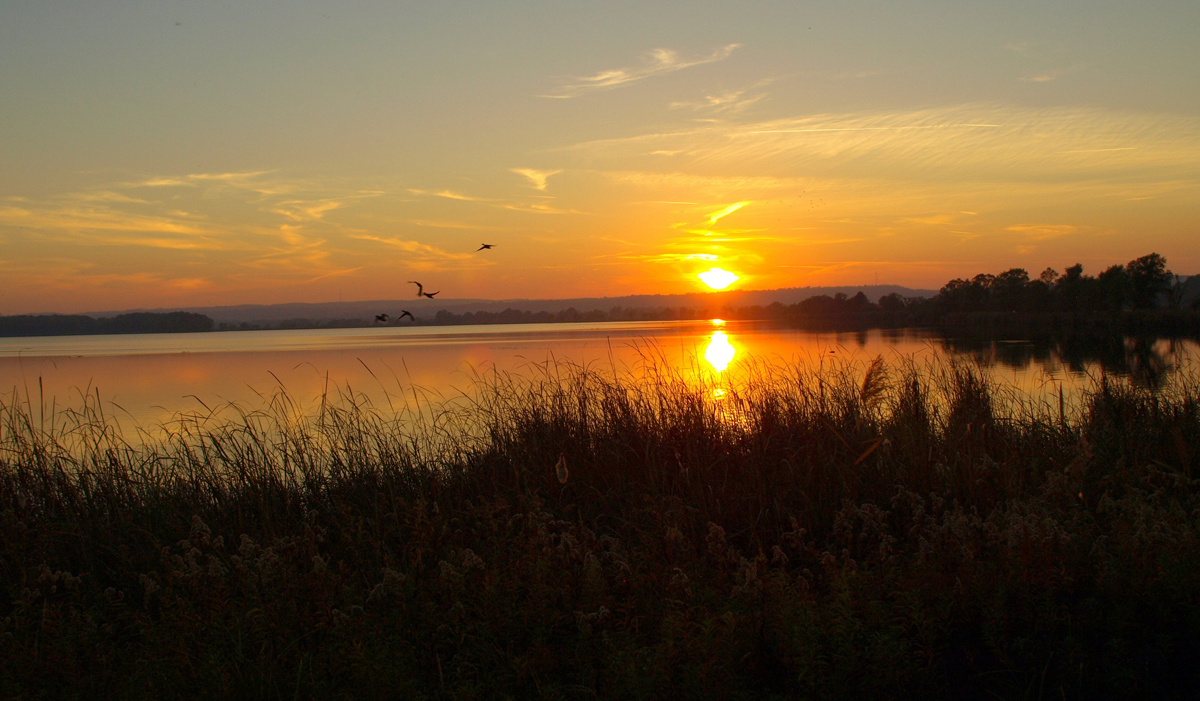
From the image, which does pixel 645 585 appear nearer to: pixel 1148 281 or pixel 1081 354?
pixel 1081 354

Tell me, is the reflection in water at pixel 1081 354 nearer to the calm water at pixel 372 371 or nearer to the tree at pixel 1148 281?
the calm water at pixel 372 371

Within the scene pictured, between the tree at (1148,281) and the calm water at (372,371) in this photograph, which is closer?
the calm water at (372,371)

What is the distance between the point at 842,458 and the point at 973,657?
321 centimetres

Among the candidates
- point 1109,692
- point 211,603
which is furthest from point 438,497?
point 1109,692

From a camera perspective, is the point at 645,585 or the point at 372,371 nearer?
the point at 645,585

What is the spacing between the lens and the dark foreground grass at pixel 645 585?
321cm

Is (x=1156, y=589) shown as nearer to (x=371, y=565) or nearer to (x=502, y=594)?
(x=502, y=594)

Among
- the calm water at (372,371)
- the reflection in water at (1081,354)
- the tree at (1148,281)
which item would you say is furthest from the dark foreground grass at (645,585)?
the tree at (1148,281)

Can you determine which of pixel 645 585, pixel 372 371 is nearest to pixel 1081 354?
pixel 372 371

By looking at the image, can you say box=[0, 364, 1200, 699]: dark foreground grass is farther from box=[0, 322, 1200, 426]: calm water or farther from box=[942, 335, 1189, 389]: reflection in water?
box=[942, 335, 1189, 389]: reflection in water

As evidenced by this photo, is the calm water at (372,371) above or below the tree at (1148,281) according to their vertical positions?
below

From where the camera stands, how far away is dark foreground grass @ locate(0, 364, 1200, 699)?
3209 mm

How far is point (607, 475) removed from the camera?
6.65 meters

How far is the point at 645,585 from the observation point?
3.92m
